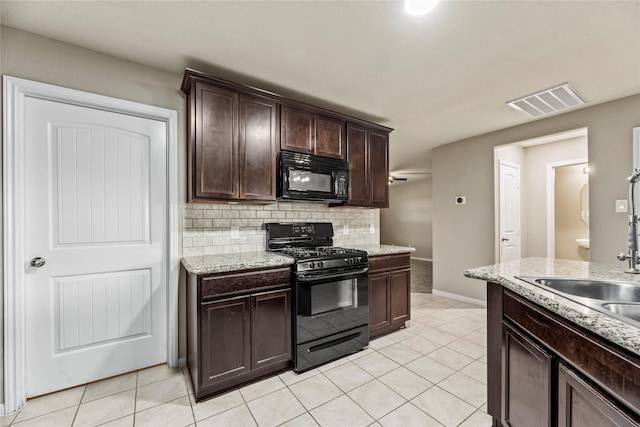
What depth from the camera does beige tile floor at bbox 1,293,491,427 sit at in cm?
172

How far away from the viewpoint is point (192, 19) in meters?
1.72

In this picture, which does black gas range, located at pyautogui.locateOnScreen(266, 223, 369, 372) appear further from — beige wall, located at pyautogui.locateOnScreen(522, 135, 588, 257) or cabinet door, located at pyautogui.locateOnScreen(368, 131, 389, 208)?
beige wall, located at pyautogui.locateOnScreen(522, 135, 588, 257)

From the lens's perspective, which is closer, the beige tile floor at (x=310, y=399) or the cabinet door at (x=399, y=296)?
the beige tile floor at (x=310, y=399)

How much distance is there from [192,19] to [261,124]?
895mm

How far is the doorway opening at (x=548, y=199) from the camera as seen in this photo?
4012 mm

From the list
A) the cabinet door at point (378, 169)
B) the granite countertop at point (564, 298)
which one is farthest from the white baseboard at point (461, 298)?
the granite countertop at point (564, 298)

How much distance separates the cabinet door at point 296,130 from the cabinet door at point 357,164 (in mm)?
517

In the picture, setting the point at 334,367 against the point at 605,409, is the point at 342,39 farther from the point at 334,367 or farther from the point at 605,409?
the point at 334,367

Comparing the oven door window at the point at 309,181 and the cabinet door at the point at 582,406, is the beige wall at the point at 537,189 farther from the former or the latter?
the cabinet door at the point at 582,406

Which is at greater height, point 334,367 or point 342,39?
point 342,39

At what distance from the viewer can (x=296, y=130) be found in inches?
105

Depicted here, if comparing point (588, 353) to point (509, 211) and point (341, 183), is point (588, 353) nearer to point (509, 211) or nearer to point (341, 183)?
point (341, 183)

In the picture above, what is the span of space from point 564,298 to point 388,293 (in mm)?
1923

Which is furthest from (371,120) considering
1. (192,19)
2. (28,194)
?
(28,194)
